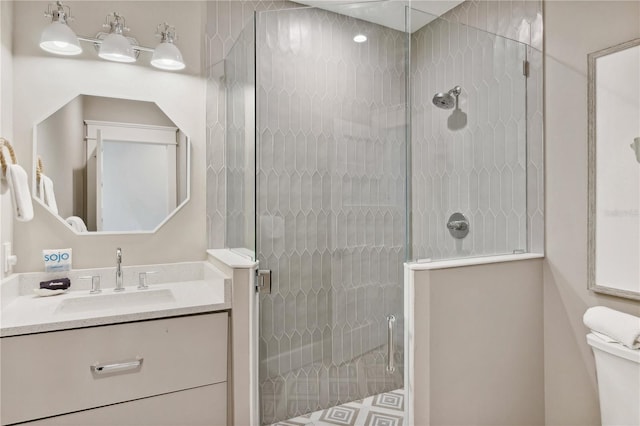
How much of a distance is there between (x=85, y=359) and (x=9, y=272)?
2.26 ft

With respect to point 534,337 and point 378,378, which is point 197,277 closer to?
point 378,378

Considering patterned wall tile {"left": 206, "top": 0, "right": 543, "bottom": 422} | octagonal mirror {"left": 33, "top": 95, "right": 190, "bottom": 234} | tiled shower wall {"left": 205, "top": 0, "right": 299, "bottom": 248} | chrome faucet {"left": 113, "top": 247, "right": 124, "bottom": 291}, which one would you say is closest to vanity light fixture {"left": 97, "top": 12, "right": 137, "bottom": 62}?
octagonal mirror {"left": 33, "top": 95, "right": 190, "bottom": 234}

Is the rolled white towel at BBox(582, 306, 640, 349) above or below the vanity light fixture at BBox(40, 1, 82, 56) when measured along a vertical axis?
below

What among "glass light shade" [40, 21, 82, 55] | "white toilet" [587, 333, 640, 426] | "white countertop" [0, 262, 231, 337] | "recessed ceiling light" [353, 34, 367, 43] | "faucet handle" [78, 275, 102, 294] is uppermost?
"glass light shade" [40, 21, 82, 55]

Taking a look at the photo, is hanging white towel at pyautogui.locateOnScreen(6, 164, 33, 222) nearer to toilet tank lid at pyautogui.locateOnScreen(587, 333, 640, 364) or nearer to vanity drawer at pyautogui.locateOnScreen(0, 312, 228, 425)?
vanity drawer at pyautogui.locateOnScreen(0, 312, 228, 425)

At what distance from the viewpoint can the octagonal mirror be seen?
1.92 metres

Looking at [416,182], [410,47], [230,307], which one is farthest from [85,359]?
[410,47]

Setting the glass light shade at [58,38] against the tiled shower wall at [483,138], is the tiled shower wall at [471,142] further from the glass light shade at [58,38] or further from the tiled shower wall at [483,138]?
the glass light shade at [58,38]

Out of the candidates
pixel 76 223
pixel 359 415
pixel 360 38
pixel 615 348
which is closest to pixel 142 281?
pixel 76 223

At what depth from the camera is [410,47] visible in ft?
5.62

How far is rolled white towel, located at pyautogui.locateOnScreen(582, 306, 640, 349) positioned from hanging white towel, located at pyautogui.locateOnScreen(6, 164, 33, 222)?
2365 millimetres

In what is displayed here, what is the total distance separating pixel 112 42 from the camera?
1.91 meters

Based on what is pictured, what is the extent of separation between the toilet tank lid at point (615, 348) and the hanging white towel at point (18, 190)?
2.37 meters

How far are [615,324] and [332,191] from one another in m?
1.23
